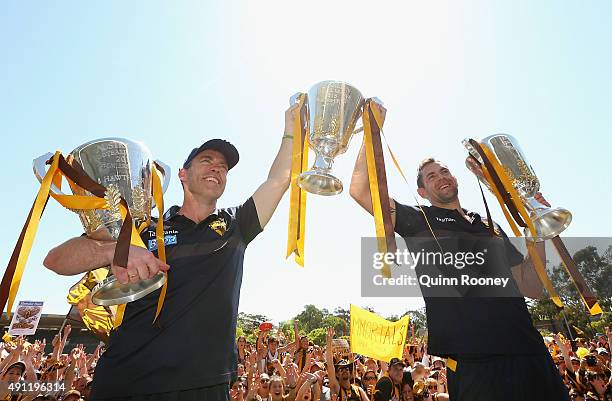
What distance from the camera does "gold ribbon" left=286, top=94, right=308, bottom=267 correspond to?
8.59ft

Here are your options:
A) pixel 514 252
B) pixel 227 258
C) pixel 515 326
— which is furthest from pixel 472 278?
pixel 227 258

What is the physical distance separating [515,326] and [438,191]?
1013mm

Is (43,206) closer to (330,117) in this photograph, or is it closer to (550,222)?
(330,117)

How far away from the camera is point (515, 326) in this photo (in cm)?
242

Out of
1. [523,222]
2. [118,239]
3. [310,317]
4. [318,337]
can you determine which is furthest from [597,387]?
[310,317]

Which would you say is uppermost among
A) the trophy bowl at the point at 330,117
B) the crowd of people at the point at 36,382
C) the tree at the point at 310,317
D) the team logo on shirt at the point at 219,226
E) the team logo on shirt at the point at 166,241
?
the tree at the point at 310,317

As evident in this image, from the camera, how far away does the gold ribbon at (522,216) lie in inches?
103

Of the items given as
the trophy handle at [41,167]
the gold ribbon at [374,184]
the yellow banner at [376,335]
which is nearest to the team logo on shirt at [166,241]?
the trophy handle at [41,167]

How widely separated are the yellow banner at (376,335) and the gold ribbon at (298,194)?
6954 millimetres

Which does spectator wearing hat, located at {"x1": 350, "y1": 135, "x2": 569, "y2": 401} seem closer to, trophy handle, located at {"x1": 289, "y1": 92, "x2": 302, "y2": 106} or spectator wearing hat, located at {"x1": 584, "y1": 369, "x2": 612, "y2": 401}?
trophy handle, located at {"x1": 289, "y1": 92, "x2": 302, "y2": 106}

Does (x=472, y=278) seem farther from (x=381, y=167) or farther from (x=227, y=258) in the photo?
(x=227, y=258)

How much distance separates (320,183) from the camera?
251cm

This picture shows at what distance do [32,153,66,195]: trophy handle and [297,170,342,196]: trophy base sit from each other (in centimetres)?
129

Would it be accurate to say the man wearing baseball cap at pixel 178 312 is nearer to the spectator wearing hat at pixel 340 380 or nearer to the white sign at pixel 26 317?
the spectator wearing hat at pixel 340 380
